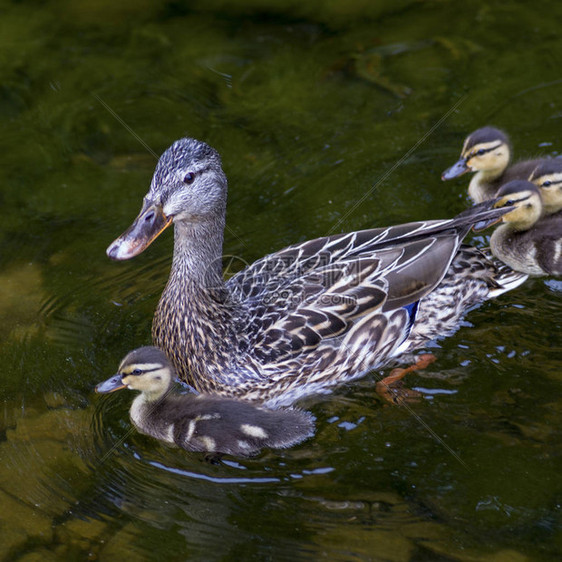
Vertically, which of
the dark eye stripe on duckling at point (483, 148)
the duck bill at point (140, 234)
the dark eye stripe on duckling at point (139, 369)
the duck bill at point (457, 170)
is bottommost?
the duck bill at point (457, 170)

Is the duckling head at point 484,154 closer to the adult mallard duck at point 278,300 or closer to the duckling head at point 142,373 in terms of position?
the adult mallard duck at point 278,300

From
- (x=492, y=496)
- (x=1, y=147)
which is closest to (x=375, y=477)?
(x=492, y=496)

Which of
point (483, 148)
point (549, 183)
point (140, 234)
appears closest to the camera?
point (140, 234)

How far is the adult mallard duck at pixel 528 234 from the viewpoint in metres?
4.83

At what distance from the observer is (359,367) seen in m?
4.38

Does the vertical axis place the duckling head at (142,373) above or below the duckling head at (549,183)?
above

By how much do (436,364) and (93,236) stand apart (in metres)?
2.19

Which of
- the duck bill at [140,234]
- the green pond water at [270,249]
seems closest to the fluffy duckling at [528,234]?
the green pond water at [270,249]

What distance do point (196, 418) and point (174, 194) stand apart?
1015 millimetres

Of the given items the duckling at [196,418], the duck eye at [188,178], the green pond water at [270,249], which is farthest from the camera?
the duck eye at [188,178]

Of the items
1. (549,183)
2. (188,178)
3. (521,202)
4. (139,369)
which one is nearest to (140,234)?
(188,178)

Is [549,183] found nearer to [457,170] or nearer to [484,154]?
[484,154]

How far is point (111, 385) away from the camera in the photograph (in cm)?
392

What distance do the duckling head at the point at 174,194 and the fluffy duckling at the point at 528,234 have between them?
68.8 inches
